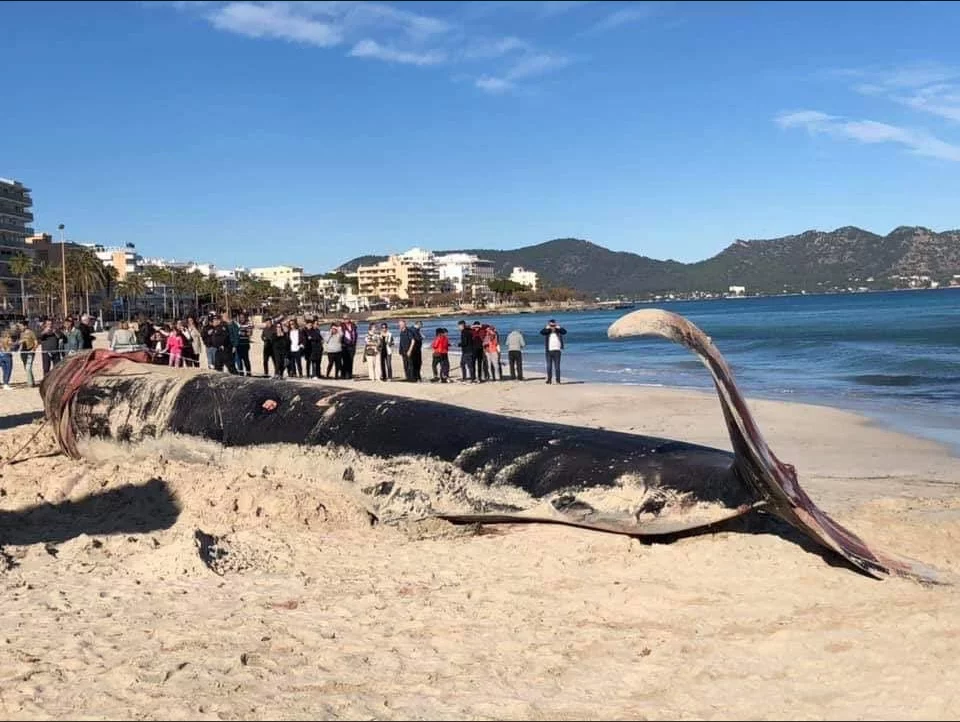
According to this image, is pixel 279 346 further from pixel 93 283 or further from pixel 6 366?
pixel 93 283

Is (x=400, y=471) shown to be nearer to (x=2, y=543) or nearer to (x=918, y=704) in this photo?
(x=2, y=543)

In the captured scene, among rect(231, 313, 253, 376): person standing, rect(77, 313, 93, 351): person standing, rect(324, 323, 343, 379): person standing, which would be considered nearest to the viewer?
rect(77, 313, 93, 351): person standing

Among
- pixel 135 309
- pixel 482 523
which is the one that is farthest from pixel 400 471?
pixel 135 309

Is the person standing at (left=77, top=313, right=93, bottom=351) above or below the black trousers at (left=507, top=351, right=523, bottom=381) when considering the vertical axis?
above

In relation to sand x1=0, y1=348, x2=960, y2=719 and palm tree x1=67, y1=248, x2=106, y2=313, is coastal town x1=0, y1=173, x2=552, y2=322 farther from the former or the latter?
sand x1=0, y1=348, x2=960, y2=719

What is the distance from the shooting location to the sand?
393 centimetres

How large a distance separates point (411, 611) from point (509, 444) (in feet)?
6.58

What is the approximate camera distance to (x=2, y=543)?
6680mm

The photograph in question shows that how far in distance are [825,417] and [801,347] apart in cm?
2618

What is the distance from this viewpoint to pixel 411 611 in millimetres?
5188

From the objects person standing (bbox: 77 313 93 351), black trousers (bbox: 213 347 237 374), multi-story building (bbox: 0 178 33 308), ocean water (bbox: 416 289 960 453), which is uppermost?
multi-story building (bbox: 0 178 33 308)

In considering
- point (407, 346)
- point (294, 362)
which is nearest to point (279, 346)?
point (294, 362)

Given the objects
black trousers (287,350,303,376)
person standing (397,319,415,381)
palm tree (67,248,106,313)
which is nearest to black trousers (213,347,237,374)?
black trousers (287,350,303,376)

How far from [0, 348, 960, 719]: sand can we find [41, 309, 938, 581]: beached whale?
173 mm
